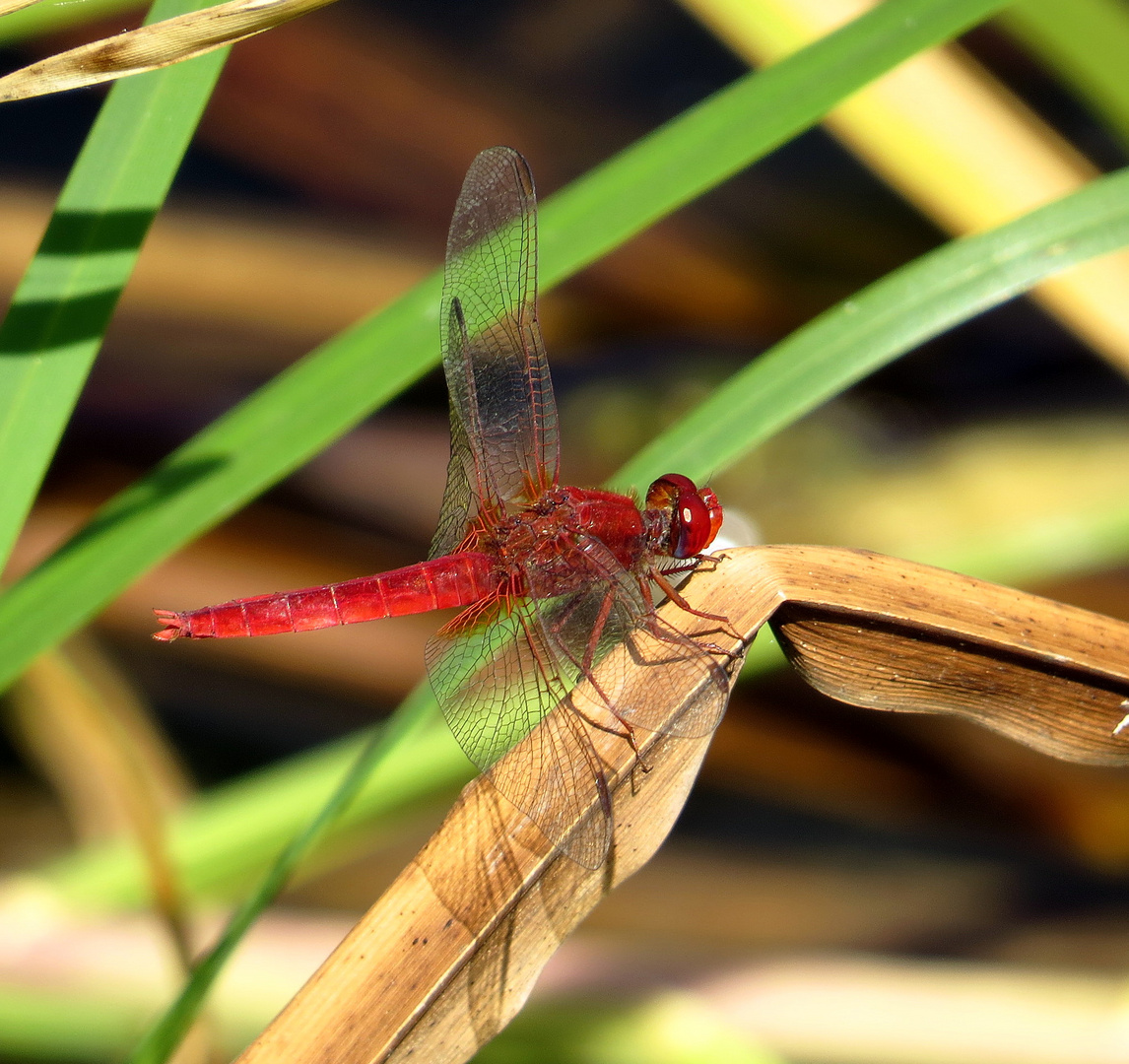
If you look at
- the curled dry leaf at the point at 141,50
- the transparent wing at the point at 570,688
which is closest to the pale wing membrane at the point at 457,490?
the transparent wing at the point at 570,688

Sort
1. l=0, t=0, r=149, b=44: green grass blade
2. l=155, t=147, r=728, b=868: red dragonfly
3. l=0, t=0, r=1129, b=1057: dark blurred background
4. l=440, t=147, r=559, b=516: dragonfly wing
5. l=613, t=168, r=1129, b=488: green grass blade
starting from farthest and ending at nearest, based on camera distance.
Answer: l=0, t=0, r=1129, b=1057: dark blurred background, l=440, t=147, r=559, b=516: dragonfly wing, l=155, t=147, r=728, b=868: red dragonfly, l=0, t=0, r=149, b=44: green grass blade, l=613, t=168, r=1129, b=488: green grass blade

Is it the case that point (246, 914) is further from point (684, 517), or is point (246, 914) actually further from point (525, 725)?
point (684, 517)

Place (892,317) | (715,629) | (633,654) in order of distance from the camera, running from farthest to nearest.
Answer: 1. (892,317)
2. (633,654)
3. (715,629)

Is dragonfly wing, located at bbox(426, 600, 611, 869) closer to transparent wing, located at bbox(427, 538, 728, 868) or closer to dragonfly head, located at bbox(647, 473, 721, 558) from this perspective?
transparent wing, located at bbox(427, 538, 728, 868)

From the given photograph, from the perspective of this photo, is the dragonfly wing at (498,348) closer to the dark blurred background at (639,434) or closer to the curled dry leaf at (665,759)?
the curled dry leaf at (665,759)

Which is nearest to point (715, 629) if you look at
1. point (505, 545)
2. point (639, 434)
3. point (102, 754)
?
point (505, 545)

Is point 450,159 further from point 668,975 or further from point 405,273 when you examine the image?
point 668,975

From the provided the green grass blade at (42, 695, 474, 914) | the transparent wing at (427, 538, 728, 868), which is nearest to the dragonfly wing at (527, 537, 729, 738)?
the transparent wing at (427, 538, 728, 868)
